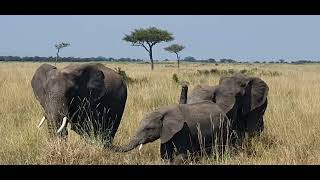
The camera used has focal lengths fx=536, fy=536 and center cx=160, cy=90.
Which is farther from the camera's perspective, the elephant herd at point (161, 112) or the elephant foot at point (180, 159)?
the elephant herd at point (161, 112)

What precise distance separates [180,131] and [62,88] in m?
1.75

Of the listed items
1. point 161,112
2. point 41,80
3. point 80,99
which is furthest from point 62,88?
point 161,112

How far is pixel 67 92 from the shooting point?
6746mm

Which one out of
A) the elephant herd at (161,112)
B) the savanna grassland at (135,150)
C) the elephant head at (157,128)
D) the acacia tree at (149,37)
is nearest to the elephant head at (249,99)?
the elephant herd at (161,112)

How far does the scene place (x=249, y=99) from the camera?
26.1 ft

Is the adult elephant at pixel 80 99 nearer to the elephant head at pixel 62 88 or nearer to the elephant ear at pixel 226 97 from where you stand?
the elephant head at pixel 62 88

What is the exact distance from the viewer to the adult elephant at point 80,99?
6.57 meters

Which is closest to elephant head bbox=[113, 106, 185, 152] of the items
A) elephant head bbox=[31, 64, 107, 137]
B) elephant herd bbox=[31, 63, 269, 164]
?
elephant herd bbox=[31, 63, 269, 164]

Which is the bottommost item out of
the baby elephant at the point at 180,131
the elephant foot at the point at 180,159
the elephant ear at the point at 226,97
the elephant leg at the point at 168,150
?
the elephant foot at the point at 180,159

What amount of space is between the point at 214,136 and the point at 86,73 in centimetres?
208

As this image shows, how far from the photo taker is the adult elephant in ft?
21.6

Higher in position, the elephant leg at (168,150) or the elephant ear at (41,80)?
the elephant ear at (41,80)

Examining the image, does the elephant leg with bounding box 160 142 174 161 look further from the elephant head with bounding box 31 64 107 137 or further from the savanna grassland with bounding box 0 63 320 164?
the elephant head with bounding box 31 64 107 137

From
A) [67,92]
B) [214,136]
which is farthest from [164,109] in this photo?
[67,92]
